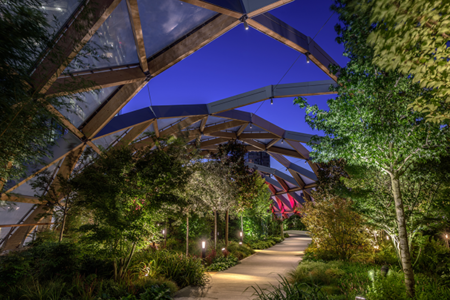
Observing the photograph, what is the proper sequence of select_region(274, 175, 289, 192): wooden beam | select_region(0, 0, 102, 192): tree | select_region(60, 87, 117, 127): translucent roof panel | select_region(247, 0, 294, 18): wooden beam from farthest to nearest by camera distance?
select_region(274, 175, 289, 192): wooden beam
select_region(60, 87, 117, 127): translucent roof panel
select_region(247, 0, 294, 18): wooden beam
select_region(0, 0, 102, 192): tree

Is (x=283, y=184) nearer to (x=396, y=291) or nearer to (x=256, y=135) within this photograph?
(x=256, y=135)

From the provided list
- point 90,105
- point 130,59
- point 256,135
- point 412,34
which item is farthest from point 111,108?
point 256,135

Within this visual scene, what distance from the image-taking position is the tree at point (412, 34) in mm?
1742

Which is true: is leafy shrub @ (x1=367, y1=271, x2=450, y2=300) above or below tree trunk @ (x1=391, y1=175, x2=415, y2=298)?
below

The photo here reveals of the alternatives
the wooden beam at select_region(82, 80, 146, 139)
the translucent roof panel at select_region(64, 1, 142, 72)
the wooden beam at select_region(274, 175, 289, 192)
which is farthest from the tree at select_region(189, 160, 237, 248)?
the wooden beam at select_region(274, 175, 289, 192)

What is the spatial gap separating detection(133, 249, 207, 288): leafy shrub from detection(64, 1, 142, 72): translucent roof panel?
5614 millimetres

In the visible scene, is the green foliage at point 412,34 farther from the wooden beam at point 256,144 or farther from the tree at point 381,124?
the wooden beam at point 256,144

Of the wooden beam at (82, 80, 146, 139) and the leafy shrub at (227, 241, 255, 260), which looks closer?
the wooden beam at (82, 80, 146, 139)

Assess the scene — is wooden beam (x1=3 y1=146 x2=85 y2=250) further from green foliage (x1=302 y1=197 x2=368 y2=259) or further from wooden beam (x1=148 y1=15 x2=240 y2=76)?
green foliage (x1=302 y1=197 x2=368 y2=259)

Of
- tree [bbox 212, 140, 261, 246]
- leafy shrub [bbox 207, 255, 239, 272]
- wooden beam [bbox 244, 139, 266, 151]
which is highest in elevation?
wooden beam [bbox 244, 139, 266, 151]

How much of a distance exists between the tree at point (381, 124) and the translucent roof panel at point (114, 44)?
565cm

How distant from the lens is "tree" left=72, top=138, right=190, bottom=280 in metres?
5.41

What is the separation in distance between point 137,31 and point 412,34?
666 cm

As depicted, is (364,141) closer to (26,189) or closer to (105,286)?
(105,286)
